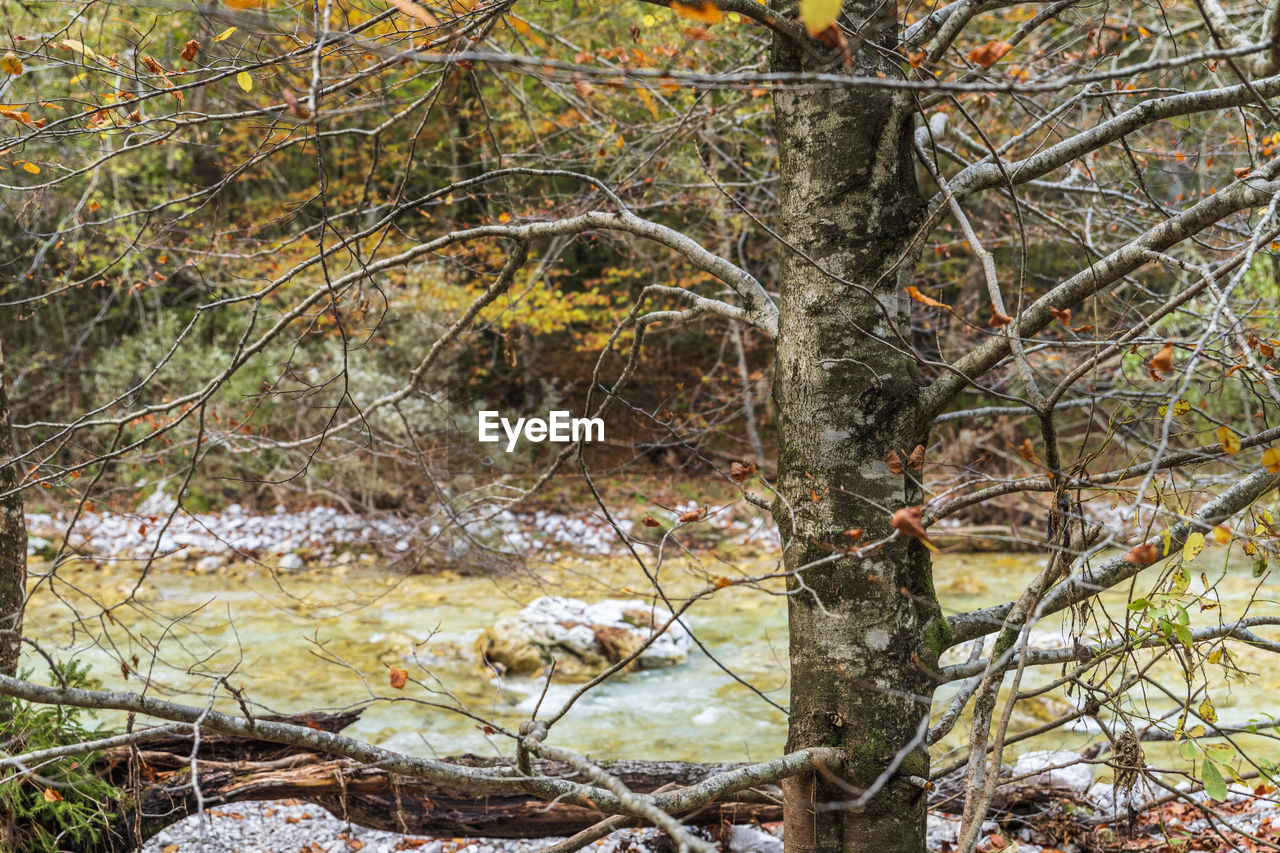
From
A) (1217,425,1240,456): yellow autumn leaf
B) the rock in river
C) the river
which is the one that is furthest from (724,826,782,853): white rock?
the rock in river

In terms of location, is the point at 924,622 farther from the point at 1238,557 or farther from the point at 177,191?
the point at 177,191

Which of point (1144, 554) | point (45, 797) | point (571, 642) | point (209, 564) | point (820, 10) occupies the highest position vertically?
point (820, 10)

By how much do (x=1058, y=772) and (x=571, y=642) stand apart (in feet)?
12.0

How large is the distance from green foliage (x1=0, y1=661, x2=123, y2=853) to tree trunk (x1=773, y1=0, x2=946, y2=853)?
8.08ft

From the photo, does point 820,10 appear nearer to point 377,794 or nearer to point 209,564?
point 377,794

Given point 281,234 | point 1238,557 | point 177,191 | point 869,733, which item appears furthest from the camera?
point 281,234

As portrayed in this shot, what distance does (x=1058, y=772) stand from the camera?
3926mm

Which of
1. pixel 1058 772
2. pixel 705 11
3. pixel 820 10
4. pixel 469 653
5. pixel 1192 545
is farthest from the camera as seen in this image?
pixel 469 653

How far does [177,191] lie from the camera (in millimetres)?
11016

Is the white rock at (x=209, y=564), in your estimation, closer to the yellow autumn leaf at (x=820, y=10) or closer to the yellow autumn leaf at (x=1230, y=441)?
the yellow autumn leaf at (x=1230, y=441)

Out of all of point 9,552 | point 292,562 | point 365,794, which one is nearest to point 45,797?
point 9,552

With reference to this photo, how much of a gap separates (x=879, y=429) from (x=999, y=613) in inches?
24.0

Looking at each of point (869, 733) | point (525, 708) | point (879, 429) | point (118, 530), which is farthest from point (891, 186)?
point (118, 530)

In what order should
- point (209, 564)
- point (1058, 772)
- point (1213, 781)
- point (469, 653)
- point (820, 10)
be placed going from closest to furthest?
point (820, 10) < point (1213, 781) < point (1058, 772) < point (469, 653) < point (209, 564)
